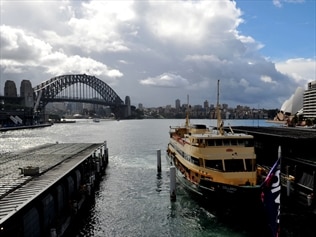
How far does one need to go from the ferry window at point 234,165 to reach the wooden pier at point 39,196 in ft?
45.4

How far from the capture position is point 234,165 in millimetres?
32219

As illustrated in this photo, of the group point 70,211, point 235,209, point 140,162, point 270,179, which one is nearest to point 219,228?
point 235,209

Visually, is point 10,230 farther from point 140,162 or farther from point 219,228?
point 140,162

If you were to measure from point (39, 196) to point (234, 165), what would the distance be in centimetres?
1742

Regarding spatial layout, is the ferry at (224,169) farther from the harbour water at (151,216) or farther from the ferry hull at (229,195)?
the harbour water at (151,216)

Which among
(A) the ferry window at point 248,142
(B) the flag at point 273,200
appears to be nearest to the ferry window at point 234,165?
(A) the ferry window at point 248,142

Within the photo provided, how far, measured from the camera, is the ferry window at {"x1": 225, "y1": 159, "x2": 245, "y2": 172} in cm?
3195

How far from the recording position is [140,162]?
6600 centimetres

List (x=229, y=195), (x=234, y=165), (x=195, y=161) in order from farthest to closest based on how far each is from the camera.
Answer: (x=195, y=161) → (x=234, y=165) → (x=229, y=195)

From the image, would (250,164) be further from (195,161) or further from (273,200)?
(273,200)

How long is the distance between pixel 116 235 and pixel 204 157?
1074 centimetres

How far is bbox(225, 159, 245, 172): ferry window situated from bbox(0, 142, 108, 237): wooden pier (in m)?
13.8

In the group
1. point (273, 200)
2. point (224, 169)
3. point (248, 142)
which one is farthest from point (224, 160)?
point (273, 200)

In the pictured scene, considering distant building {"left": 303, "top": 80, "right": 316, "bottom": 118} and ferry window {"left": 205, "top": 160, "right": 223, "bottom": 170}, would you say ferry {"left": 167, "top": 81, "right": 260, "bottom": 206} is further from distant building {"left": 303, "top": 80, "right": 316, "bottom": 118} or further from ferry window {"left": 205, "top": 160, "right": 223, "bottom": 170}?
distant building {"left": 303, "top": 80, "right": 316, "bottom": 118}
